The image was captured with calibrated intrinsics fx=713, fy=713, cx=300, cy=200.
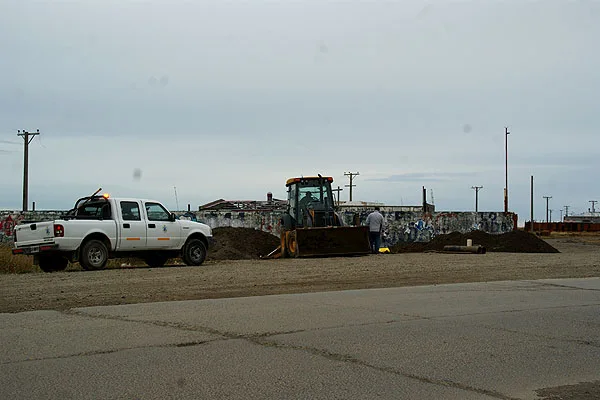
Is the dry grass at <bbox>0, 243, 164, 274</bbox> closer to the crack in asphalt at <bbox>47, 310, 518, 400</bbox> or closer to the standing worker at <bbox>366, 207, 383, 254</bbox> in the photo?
the standing worker at <bbox>366, 207, 383, 254</bbox>

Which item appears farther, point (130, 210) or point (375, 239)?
point (375, 239)

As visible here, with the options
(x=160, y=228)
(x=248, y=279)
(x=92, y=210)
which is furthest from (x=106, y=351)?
(x=160, y=228)

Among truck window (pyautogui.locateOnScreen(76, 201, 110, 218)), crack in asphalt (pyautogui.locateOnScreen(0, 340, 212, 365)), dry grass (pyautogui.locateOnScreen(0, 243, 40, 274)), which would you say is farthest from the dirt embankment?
crack in asphalt (pyautogui.locateOnScreen(0, 340, 212, 365))

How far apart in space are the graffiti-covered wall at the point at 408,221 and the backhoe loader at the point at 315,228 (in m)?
7.64

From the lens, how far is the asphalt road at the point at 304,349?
661 centimetres

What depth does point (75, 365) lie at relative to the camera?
23.8 feet

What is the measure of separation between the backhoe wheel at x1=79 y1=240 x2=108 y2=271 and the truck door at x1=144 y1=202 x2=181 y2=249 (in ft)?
4.87

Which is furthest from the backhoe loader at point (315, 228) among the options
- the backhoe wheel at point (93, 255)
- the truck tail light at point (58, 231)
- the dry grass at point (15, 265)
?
the truck tail light at point (58, 231)

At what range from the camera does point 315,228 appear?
25047mm

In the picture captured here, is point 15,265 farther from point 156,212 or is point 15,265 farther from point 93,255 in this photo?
point 156,212

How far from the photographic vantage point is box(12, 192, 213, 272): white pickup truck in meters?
18.5

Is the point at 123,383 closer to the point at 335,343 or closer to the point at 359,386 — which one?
the point at 359,386

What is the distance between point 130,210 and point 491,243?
19857mm

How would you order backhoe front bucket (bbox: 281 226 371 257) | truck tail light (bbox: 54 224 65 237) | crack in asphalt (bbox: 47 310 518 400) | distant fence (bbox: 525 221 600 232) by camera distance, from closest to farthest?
crack in asphalt (bbox: 47 310 518 400)
truck tail light (bbox: 54 224 65 237)
backhoe front bucket (bbox: 281 226 371 257)
distant fence (bbox: 525 221 600 232)
